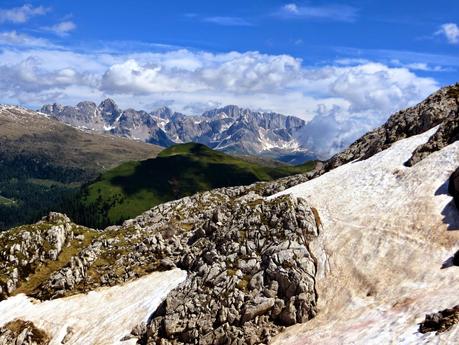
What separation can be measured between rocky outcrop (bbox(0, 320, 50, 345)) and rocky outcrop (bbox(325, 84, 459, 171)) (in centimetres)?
6246

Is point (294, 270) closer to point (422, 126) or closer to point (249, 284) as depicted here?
point (249, 284)

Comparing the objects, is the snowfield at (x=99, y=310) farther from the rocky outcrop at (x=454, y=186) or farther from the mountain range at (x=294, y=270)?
the rocky outcrop at (x=454, y=186)

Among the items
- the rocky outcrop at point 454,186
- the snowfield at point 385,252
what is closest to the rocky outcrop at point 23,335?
the snowfield at point 385,252

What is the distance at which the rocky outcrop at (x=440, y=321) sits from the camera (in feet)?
140

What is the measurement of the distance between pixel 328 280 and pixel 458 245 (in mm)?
15443

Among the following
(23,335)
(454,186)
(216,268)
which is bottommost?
(23,335)

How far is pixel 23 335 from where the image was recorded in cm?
7569

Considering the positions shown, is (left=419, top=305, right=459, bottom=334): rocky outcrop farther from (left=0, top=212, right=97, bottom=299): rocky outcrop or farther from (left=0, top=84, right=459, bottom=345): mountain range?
(left=0, top=212, right=97, bottom=299): rocky outcrop

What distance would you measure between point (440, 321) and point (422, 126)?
52.9 meters

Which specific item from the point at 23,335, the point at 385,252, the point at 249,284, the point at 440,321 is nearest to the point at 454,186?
the point at 385,252

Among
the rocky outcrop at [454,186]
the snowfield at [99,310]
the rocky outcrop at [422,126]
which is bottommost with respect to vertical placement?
the snowfield at [99,310]

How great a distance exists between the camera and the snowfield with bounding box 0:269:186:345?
70.9m

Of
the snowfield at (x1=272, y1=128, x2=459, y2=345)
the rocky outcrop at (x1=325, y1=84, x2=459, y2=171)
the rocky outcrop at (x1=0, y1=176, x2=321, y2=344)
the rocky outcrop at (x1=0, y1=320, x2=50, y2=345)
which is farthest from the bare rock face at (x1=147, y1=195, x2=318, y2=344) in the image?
the rocky outcrop at (x1=325, y1=84, x2=459, y2=171)

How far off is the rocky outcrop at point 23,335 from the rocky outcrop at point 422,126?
62.5m
